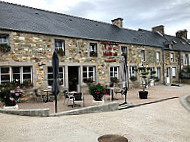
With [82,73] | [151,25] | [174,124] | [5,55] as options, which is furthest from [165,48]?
[5,55]

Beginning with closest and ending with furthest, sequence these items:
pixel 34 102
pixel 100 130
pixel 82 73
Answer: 1. pixel 100 130
2. pixel 34 102
3. pixel 82 73

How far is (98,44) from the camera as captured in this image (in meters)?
13.3

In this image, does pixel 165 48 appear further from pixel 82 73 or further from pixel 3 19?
pixel 3 19

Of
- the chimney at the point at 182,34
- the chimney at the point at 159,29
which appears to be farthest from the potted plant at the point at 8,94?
the chimney at the point at 182,34

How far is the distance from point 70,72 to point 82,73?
1321 mm

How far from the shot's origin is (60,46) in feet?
37.6

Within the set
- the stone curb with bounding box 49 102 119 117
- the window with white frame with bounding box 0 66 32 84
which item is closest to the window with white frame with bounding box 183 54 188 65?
the stone curb with bounding box 49 102 119 117

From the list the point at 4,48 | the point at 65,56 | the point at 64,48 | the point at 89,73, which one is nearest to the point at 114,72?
the point at 89,73

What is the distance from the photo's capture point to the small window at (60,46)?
11148 mm

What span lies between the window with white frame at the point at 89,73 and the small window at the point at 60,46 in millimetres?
2250

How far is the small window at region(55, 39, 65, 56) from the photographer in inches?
439

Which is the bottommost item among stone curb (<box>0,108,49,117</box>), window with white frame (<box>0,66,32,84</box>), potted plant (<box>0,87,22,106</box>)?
stone curb (<box>0,108,49,117</box>)

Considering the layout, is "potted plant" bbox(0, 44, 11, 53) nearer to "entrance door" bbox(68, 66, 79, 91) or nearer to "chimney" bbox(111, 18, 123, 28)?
"entrance door" bbox(68, 66, 79, 91)

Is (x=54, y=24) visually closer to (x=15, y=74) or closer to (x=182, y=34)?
(x=15, y=74)
